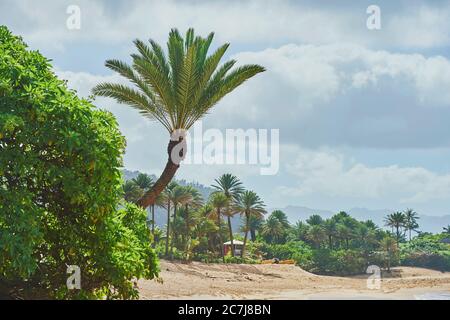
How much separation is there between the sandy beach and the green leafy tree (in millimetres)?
13039

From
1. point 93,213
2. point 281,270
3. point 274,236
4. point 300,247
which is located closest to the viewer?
point 93,213

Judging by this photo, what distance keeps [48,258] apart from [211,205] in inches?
2018

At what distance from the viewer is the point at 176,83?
1783 centimetres

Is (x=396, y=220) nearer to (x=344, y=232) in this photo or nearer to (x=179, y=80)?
(x=344, y=232)

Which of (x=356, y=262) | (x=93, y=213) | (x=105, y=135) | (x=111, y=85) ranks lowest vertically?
(x=356, y=262)

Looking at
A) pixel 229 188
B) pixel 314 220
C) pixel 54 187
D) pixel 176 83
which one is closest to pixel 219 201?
pixel 229 188

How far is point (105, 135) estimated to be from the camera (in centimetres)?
912

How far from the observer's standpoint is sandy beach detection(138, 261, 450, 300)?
92.5 ft

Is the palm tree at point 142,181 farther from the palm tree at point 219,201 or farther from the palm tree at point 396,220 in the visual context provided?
the palm tree at point 396,220

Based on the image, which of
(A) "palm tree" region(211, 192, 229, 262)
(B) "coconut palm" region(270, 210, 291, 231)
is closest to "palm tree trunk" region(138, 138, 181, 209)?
(A) "palm tree" region(211, 192, 229, 262)

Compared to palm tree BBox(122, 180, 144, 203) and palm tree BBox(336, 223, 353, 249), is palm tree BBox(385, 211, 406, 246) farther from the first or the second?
palm tree BBox(122, 180, 144, 203)
